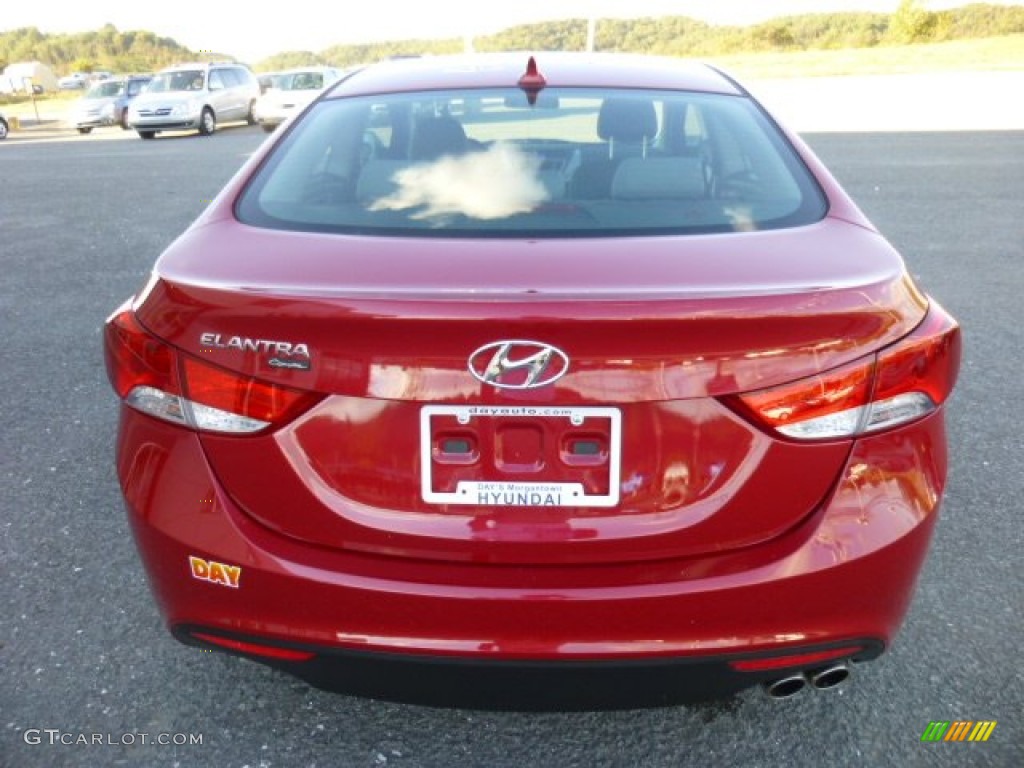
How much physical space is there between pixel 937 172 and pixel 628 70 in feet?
32.4

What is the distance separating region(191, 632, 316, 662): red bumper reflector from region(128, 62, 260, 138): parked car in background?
22.7 meters

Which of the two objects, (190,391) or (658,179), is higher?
(658,179)

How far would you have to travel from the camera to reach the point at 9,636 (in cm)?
264

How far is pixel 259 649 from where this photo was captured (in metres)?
1.88

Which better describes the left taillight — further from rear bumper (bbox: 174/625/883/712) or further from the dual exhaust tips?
the dual exhaust tips

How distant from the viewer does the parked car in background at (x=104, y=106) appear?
26500 millimetres

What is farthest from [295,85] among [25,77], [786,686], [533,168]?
[25,77]

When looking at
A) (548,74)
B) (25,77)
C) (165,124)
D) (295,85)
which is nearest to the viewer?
(548,74)

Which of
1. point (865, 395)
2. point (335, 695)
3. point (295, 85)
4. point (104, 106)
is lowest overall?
point (104, 106)

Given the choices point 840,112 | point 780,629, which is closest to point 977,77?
point 840,112

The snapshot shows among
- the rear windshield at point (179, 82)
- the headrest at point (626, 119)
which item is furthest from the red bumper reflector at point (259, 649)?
the rear windshield at point (179, 82)

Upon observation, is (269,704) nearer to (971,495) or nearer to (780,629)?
(780,629)

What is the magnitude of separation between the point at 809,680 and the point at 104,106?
28.9m

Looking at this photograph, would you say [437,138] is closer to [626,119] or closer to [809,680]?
[626,119]
